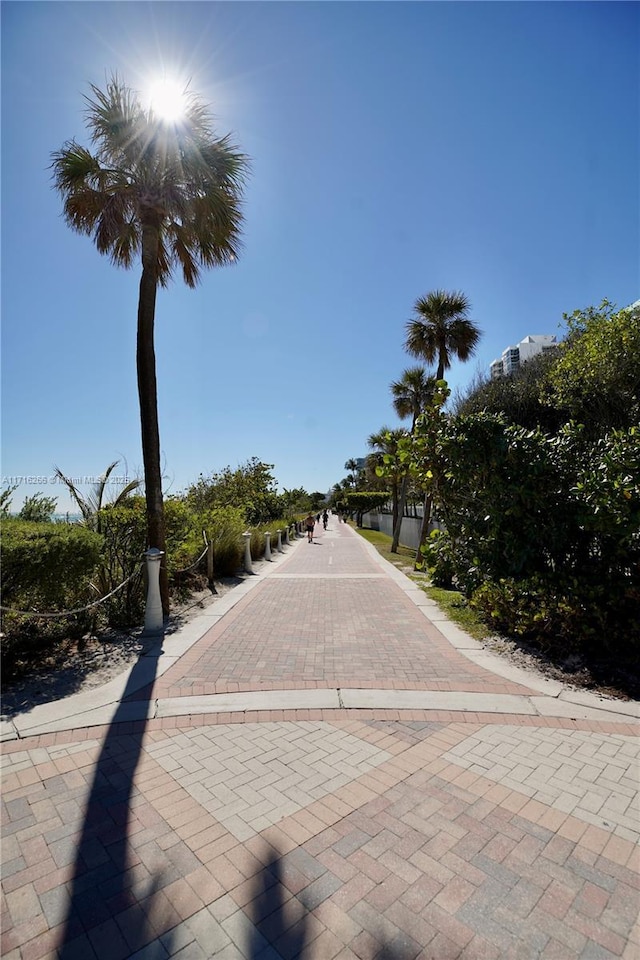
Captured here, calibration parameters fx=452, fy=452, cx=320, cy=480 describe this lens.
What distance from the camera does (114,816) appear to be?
115 inches

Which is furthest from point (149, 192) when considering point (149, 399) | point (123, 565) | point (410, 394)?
point (410, 394)

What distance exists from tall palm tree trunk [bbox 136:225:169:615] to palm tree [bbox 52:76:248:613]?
0.05ft

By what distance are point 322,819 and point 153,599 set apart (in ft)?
16.4

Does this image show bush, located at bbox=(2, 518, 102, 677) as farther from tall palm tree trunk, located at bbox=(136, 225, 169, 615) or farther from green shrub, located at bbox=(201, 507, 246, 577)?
green shrub, located at bbox=(201, 507, 246, 577)

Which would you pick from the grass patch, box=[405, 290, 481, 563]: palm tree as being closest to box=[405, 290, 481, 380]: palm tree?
box=[405, 290, 481, 563]: palm tree

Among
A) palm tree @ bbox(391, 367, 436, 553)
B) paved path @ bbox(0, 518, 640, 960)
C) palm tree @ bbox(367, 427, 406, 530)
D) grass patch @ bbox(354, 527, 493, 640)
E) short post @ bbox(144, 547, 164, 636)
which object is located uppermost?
palm tree @ bbox(391, 367, 436, 553)

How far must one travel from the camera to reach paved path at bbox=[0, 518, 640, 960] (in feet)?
6.97

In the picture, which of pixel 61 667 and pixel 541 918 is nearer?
pixel 541 918

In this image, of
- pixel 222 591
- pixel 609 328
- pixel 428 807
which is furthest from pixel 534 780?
pixel 609 328

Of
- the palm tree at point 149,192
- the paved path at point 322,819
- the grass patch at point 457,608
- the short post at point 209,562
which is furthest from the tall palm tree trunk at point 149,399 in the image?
the grass patch at point 457,608

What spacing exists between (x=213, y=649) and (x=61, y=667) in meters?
1.86

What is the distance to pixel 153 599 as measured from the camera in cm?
712

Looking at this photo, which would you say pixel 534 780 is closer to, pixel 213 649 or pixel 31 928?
pixel 31 928

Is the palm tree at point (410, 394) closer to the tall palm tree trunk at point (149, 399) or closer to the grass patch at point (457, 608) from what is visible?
the grass patch at point (457, 608)
